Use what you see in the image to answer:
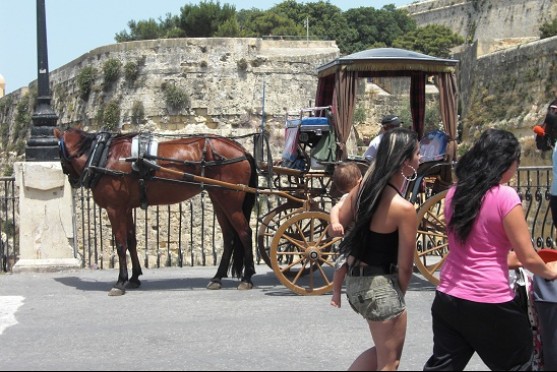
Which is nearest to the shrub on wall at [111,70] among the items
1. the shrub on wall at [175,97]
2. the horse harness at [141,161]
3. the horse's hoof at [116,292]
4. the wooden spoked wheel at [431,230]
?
the shrub on wall at [175,97]

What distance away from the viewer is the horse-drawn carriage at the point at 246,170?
29.6 feet

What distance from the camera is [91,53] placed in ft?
91.9

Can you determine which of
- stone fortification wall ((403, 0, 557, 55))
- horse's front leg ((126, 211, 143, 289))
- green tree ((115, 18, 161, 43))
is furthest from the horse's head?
green tree ((115, 18, 161, 43))

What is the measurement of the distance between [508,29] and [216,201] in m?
44.4

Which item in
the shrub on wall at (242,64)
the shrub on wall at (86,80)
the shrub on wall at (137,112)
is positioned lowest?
the shrub on wall at (137,112)

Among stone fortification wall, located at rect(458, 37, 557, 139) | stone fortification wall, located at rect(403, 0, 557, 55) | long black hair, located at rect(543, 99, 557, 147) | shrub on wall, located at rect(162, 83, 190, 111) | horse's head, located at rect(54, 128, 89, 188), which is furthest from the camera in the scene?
stone fortification wall, located at rect(403, 0, 557, 55)

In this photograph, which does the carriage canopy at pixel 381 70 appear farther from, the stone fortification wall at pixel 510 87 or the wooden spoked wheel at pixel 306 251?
the stone fortification wall at pixel 510 87

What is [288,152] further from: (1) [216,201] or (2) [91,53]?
(2) [91,53]

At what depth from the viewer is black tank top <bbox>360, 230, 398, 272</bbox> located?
14.5 feet

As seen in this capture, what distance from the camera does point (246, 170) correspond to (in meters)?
9.46

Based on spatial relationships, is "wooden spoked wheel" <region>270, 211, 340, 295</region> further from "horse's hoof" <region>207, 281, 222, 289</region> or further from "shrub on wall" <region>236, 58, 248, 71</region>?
"shrub on wall" <region>236, 58, 248, 71</region>

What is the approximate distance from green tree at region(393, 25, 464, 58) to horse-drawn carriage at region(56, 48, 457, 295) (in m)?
46.8

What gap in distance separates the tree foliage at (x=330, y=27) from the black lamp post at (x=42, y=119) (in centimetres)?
2839

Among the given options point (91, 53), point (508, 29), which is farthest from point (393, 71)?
point (508, 29)
